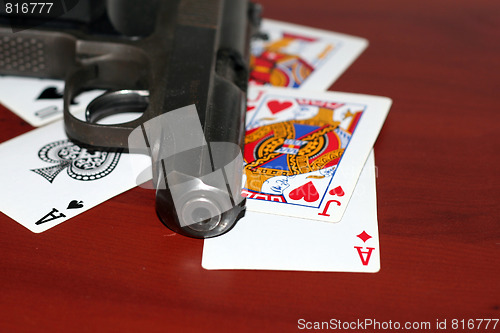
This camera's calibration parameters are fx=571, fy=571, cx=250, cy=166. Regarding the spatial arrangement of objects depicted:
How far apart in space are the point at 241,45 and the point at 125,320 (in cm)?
43

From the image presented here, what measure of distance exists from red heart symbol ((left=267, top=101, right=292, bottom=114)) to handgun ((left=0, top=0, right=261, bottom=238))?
0.07m

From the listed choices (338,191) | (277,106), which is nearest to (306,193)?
(338,191)

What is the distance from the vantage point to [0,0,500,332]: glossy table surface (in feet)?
1.74

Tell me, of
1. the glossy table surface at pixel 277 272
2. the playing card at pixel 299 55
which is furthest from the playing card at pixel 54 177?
the playing card at pixel 299 55

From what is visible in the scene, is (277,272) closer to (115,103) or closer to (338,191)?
(338,191)

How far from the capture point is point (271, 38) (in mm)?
1047

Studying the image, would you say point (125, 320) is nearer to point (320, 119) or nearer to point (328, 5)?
point (320, 119)

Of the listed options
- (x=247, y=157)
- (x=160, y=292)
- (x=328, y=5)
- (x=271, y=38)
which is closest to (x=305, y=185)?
(x=247, y=157)

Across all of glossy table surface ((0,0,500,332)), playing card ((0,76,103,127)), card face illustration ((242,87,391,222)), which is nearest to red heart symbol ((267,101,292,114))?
card face illustration ((242,87,391,222))

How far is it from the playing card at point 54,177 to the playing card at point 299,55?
0.31 m

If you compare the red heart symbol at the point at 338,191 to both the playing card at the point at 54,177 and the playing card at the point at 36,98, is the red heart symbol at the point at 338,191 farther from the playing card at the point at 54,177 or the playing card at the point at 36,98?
the playing card at the point at 36,98

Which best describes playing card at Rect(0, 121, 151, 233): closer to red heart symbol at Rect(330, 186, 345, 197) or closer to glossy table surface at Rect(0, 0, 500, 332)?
glossy table surface at Rect(0, 0, 500, 332)

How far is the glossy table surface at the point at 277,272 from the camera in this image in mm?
531

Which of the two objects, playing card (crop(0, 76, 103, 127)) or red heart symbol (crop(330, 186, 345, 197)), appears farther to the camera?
playing card (crop(0, 76, 103, 127))
